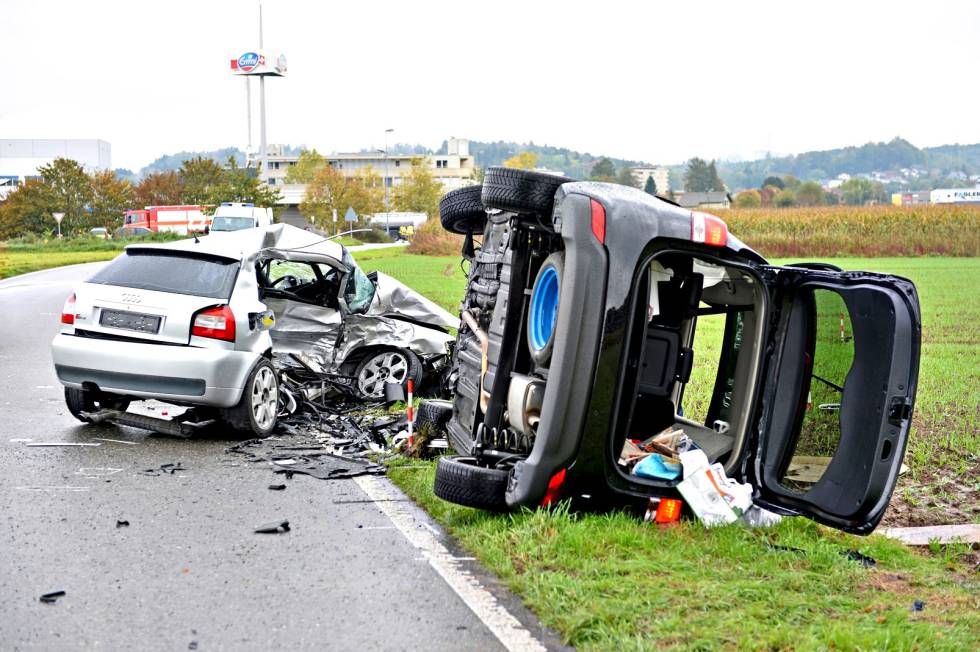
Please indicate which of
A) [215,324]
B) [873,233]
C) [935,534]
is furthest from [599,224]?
[873,233]

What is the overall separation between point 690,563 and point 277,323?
650cm

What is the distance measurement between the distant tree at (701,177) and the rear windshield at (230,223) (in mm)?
74285

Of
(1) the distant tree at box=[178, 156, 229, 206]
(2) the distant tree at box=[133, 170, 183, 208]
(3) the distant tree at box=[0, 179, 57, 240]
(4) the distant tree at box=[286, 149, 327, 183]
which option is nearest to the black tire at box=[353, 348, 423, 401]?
(3) the distant tree at box=[0, 179, 57, 240]

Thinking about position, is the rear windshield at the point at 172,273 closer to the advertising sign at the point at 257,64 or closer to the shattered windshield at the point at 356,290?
the shattered windshield at the point at 356,290

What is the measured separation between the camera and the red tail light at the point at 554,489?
229 inches

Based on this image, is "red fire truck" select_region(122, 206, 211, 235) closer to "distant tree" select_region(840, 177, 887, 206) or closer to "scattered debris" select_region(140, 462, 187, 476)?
"distant tree" select_region(840, 177, 887, 206)

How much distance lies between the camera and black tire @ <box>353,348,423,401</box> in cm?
1060

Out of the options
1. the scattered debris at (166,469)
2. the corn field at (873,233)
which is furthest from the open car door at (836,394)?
the corn field at (873,233)

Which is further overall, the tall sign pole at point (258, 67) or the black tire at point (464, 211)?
the tall sign pole at point (258, 67)

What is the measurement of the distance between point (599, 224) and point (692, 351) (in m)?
1.36

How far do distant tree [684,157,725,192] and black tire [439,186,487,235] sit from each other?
100702 millimetres

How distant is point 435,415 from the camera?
8133 millimetres

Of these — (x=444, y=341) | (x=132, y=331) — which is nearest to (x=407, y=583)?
(x=132, y=331)

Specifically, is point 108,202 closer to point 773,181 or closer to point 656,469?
point 773,181
